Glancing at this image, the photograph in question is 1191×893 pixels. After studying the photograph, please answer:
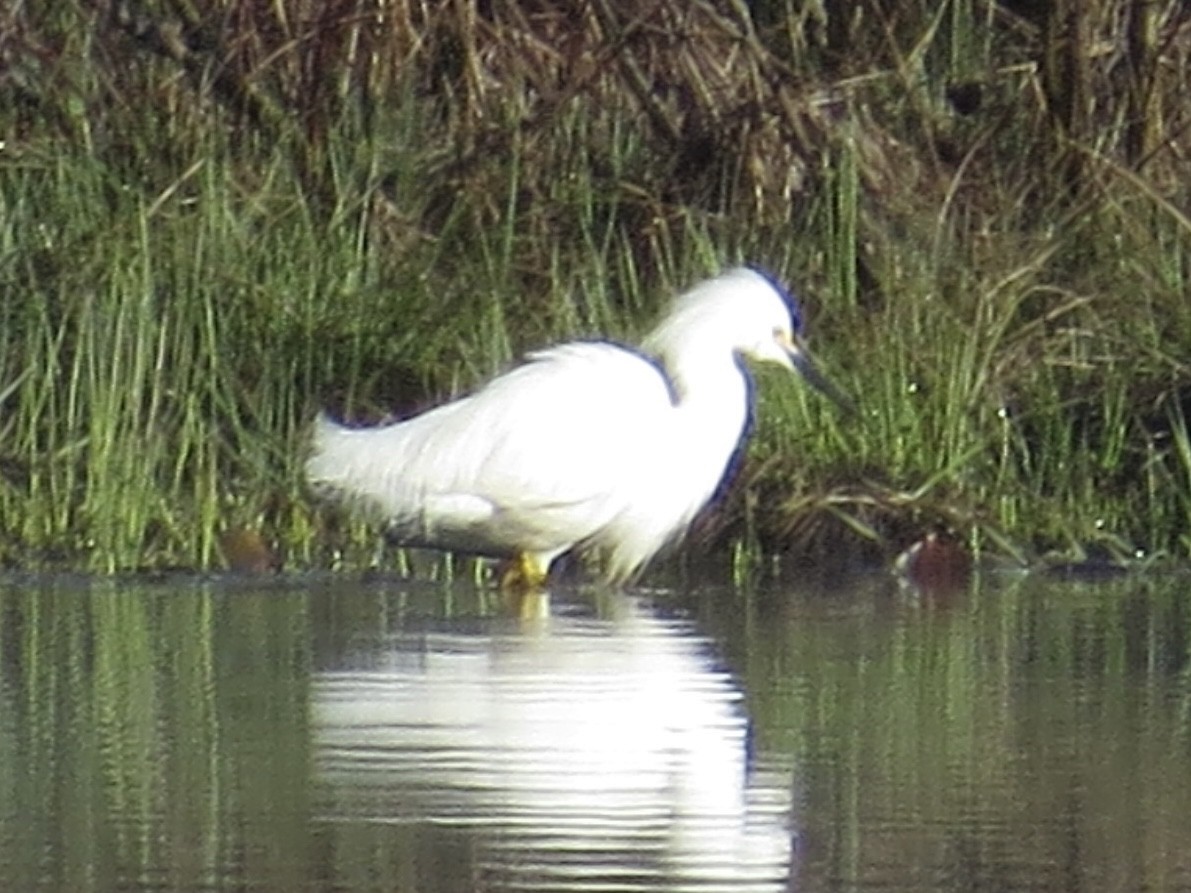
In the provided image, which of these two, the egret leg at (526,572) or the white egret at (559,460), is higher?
the white egret at (559,460)

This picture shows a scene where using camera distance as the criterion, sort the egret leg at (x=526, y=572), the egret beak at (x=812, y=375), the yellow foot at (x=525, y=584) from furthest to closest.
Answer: the egret beak at (x=812, y=375), the egret leg at (x=526, y=572), the yellow foot at (x=525, y=584)

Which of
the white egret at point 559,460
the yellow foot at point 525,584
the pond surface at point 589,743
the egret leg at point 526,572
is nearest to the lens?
the pond surface at point 589,743

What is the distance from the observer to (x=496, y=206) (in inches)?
437

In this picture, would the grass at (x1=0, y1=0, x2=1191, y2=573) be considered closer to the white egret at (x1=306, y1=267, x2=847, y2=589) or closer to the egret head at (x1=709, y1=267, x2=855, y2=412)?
the egret head at (x1=709, y1=267, x2=855, y2=412)

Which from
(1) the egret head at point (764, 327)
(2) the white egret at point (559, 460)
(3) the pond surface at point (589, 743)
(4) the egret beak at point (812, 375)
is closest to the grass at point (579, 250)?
(4) the egret beak at point (812, 375)

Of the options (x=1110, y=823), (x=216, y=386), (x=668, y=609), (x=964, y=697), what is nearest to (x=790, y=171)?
(x=216, y=386)

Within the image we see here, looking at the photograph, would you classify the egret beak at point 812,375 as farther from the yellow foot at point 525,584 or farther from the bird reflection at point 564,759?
the bird reflection at point 564,759

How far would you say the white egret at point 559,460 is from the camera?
29.2ft

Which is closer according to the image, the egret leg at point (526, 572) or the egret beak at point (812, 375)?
the egret leg at point (526, 572)

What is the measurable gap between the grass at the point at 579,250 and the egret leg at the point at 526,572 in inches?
17.1

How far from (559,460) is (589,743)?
3.05 metres

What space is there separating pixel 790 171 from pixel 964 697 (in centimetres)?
478

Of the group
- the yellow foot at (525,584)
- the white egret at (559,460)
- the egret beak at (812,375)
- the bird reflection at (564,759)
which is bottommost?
the bird reflection at (564,759)

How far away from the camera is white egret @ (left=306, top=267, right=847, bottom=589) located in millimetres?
8906
